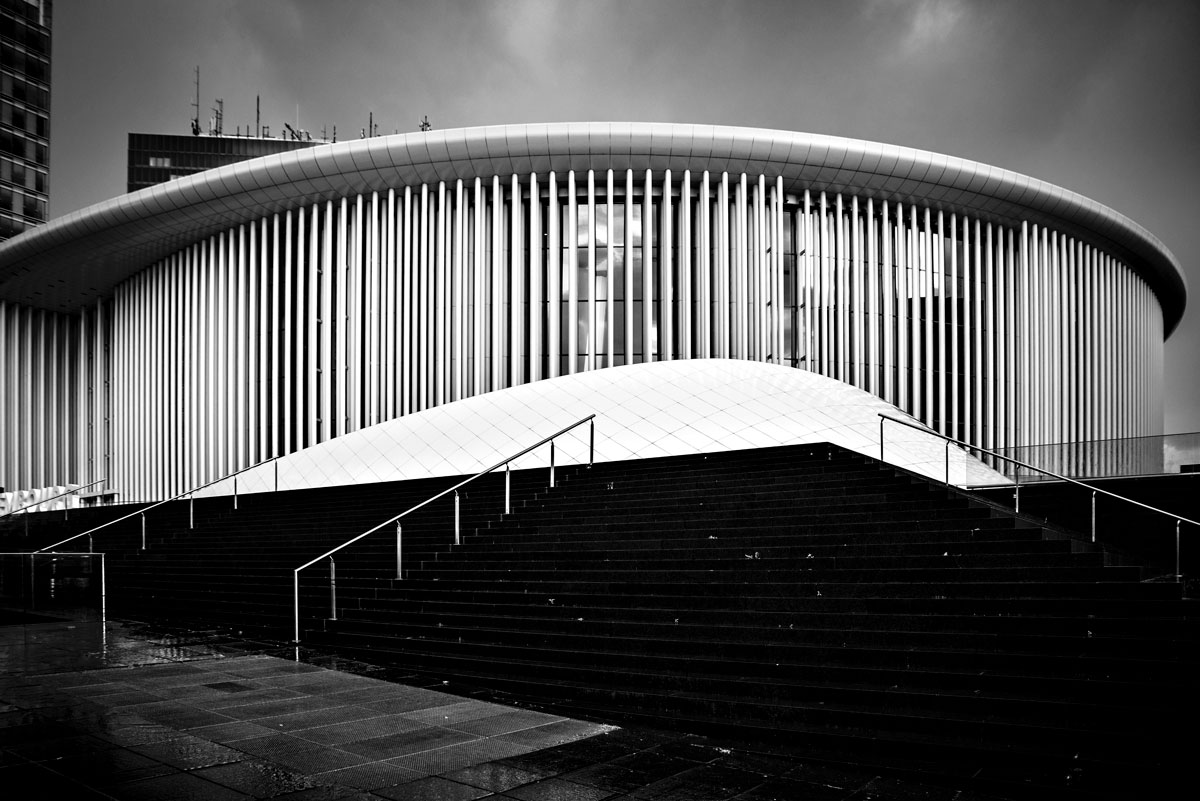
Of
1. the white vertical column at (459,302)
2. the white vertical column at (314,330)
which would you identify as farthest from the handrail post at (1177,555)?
the white vertical column at (314,330)

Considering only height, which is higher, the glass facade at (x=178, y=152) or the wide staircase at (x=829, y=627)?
the glass facade at (x=178, y=152)

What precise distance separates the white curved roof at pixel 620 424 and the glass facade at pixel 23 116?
46.3 metres

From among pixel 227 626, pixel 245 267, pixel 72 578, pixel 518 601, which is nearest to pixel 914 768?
pixel 518 601

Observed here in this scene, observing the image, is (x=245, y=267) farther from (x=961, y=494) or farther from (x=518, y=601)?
(x=961, y=494)

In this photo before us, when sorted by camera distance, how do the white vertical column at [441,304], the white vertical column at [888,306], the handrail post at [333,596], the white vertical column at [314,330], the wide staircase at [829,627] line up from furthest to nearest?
the white vertical column at [314,330] < the white vertical column at [888,306] < the white vertical column at [441,304] < the handrail post at [333,596] < the wide staircase at [829,627]

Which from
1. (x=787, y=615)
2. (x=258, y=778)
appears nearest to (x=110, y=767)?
(x=258, y=778)

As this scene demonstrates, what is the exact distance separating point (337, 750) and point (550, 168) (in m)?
20.5

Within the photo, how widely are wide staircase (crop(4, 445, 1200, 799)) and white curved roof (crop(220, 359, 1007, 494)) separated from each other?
16.1 feet

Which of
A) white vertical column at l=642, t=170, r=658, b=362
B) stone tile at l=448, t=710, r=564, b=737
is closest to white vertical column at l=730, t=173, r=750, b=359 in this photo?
white vertical column at l=642, t=170, r=658, b=362

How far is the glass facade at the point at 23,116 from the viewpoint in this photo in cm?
5872

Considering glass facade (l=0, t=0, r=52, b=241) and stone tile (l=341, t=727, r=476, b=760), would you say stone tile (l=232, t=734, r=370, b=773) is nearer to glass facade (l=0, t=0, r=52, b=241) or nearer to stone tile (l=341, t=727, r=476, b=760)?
stone tile (l=341, t=727, r=476, b=760)

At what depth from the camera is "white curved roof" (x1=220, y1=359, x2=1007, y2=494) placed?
1980 centimetres

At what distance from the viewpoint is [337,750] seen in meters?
6.03

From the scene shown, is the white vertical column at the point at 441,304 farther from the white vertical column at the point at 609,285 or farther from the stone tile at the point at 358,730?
the stone tile at the point at 358,730
